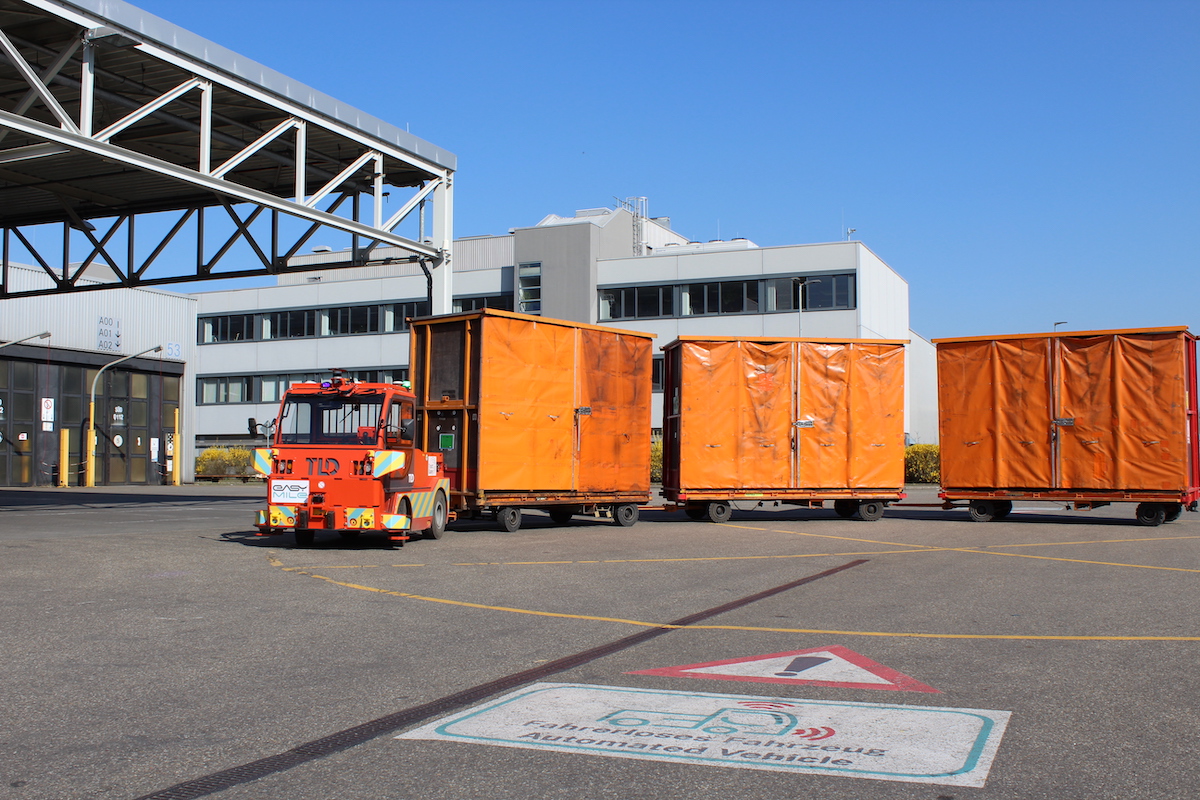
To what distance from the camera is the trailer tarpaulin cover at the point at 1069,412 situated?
67.9ft

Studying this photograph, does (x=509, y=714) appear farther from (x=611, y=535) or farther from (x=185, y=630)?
(x=611, y=535)

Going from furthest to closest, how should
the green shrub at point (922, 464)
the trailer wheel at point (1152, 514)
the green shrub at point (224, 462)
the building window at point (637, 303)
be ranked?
1. the building window at point (637, 303)
2. the green shrub at point (224, 462)
3. the green shrub at point (922, 464)
4. the trailer wheel at point (1152, 514)

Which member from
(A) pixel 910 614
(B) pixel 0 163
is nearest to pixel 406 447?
(B) pixel 0 163

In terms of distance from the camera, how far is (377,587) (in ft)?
35.6

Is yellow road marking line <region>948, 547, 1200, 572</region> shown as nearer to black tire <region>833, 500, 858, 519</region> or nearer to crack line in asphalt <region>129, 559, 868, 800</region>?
black tire <region>833, 500, 858, 519</region>

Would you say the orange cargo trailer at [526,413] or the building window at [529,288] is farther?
the building window at [529,288]

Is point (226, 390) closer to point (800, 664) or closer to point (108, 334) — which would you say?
point (108, 334)

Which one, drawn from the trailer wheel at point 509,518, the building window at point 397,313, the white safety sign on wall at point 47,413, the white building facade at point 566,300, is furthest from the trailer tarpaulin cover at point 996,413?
the building window at point 397,313

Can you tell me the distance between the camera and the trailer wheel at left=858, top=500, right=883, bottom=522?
22.2 m

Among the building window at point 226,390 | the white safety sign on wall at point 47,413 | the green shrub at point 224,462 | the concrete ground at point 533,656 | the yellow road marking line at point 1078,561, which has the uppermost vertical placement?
the building window at point 226,390

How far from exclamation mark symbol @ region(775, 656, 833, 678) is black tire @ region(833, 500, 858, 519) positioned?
16.2m

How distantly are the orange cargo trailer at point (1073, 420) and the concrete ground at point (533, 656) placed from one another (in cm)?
565

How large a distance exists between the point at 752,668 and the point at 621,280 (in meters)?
47.7

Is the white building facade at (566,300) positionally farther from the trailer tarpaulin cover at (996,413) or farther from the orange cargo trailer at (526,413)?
the orange cargo trailer at (526,413)
